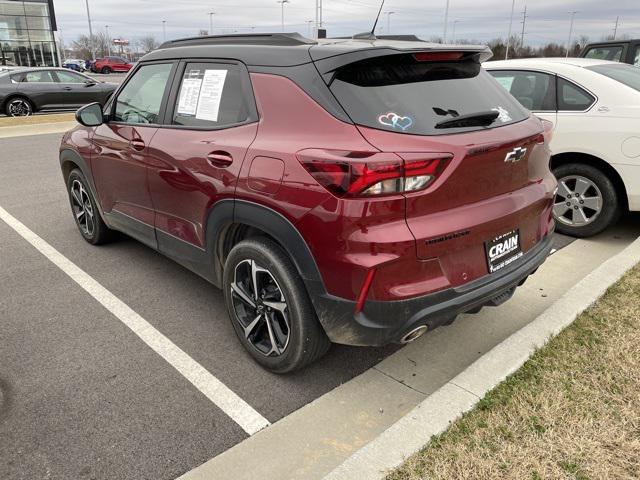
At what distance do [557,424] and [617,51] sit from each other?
9.99 meters

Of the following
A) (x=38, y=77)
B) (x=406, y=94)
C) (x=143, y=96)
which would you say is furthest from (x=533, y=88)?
(x=38, y=77)

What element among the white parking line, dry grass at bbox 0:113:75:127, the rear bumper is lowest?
dry grass at bbox 0:113:75:127

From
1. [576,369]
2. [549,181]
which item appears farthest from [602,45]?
[576,369]

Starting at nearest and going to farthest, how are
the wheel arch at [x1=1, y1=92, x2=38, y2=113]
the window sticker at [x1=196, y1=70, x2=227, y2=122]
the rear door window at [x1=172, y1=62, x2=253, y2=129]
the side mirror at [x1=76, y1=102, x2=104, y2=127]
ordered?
the rear door window at [x1=172, y1=62, x2=253, y2=129], the window sticker at [x1=196, y1=70, x2=227, y2=122], the side mirror at [x1=76, y1=102, x2=104, y2=127], the wheel arch at [x1=1, y1=92, x2=38, y2=113]

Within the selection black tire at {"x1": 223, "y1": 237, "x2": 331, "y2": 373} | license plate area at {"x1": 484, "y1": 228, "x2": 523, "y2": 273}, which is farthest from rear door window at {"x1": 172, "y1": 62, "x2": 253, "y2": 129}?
license plate area at {"x1": 484, "y1": 228, "x2": 523, "y2": 273}

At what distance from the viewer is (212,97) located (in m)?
3.16

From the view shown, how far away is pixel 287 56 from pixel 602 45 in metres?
9.74

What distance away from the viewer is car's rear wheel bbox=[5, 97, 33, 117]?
14422mm

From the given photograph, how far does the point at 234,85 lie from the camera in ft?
9.89

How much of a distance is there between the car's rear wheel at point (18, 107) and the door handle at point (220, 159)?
14.2m

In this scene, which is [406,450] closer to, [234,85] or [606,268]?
[234,85]

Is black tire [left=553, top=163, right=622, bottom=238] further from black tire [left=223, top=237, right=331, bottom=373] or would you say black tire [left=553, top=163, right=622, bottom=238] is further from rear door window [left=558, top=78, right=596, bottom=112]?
black tire [left=223, top=237, right=331, bottom=373]

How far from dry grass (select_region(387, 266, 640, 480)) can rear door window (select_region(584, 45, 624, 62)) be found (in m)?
8.99

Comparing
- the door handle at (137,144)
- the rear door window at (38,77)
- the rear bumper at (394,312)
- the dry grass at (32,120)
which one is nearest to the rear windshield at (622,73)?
the rear bumper at (394,312)
